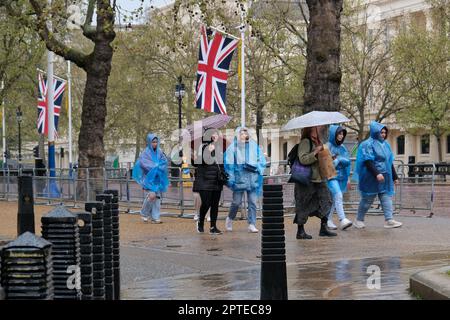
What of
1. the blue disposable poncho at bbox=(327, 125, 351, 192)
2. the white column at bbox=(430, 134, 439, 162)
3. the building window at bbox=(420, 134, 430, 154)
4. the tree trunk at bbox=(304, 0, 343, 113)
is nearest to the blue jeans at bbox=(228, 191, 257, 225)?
the blue disposable poncho at bbox=(327, 125, 351, 192)

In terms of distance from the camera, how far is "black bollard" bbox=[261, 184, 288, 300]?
27.6 feet

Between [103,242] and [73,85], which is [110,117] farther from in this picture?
[103,242]

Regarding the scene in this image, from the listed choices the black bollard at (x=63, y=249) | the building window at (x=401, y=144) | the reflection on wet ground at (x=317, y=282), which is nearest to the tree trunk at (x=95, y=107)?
the reflection on wet ground at (x=317, y=282)

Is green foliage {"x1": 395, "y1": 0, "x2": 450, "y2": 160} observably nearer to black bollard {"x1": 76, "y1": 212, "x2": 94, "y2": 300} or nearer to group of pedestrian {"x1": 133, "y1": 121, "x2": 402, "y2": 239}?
group of pedestrian {"x1": 133, "y1": 121, "x2": 402, "y2": 239}

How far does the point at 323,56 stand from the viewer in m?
20.5

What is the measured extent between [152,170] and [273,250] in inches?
489

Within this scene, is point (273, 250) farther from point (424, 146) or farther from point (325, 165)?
point (424, 146)

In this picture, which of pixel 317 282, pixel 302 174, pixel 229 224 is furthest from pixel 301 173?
pixel 317 282

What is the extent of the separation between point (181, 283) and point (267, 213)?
2.12 metres

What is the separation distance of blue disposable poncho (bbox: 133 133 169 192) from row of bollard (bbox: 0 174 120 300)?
1155 centimetres

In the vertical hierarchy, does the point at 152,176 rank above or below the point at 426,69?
below

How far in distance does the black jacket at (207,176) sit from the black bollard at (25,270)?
11.2m

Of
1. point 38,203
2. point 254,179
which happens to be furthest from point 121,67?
point 254,179

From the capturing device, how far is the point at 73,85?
7031 centimetres
